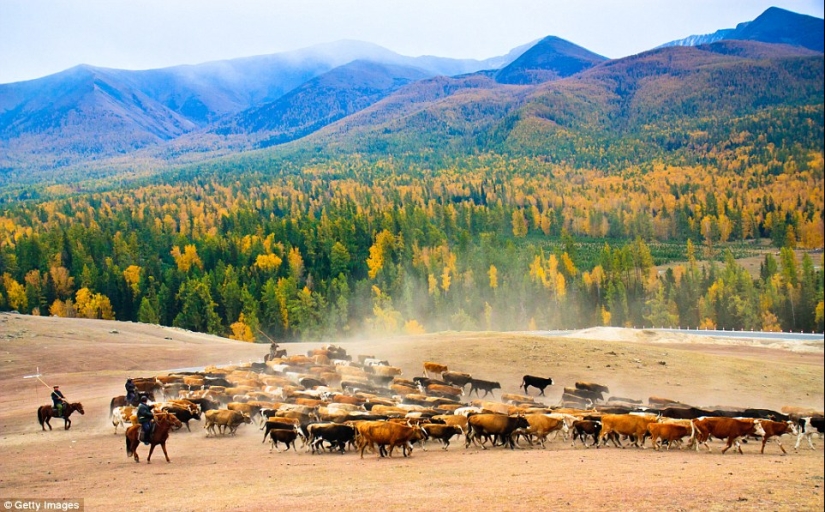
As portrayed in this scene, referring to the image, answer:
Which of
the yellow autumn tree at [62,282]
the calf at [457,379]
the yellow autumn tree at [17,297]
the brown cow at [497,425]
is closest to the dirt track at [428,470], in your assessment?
the brown cow at [497,425]

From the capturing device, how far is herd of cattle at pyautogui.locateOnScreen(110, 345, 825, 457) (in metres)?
19.6

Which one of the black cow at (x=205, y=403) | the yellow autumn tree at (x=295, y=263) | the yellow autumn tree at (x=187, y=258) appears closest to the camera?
the black cow at (x=205, y=403)

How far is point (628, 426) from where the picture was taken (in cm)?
2091

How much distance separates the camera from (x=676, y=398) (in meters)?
33.1

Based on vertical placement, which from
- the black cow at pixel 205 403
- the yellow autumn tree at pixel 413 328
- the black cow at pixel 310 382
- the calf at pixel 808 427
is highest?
the calf at pixel 808 427

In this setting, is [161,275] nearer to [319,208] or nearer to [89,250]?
[89,250]

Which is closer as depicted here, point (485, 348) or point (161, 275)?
point (485, 348)

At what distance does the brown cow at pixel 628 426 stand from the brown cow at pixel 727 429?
1.63m

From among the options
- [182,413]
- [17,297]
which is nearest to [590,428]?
[182,413]

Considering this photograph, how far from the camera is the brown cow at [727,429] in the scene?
1888 cm

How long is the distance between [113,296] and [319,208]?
81226 millimetres

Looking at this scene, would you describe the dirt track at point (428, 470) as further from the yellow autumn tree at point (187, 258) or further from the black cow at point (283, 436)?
the yellow autumn tree at point (187, 258)

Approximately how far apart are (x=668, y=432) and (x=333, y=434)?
10.8 metres

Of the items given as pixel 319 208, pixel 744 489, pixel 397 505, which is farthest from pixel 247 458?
pixel 319 208
